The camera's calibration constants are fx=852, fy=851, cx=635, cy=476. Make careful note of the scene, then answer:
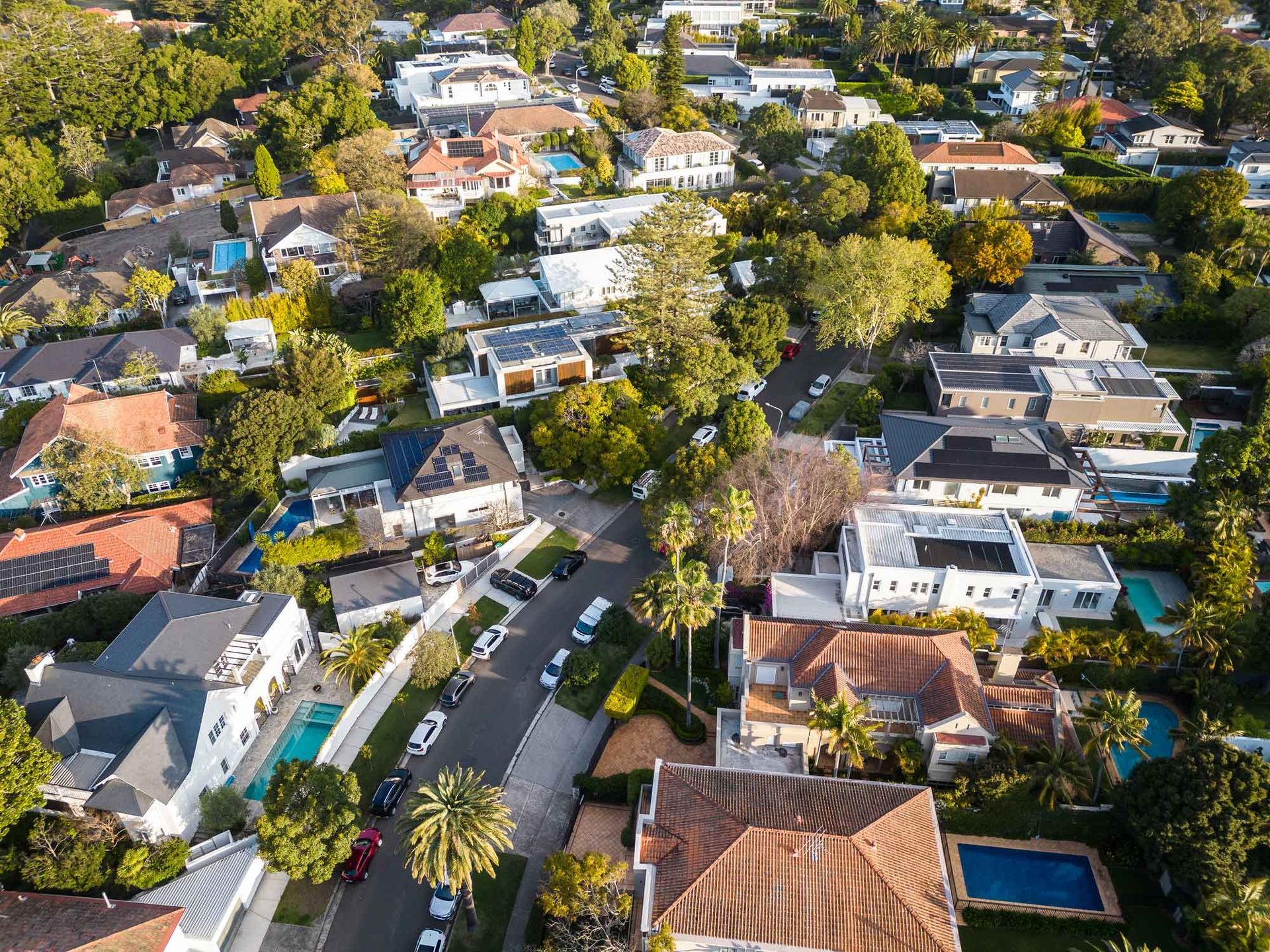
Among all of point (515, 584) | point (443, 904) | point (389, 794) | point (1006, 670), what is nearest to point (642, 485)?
point (515, 584)

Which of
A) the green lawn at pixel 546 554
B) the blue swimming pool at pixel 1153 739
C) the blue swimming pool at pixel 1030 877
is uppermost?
the green lawn at pixel 546 554

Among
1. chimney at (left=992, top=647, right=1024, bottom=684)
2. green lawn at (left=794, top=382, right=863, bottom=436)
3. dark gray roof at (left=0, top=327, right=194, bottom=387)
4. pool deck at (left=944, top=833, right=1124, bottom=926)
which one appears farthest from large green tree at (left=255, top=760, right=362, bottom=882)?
dark gray roof at (left=0, top=327, right=194, bottom=387)

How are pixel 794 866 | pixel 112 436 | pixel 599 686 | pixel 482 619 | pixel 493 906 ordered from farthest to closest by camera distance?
pixel 112 436, pixel 482 619, pixel 599 686, pixel 493 906, pixel 794 866

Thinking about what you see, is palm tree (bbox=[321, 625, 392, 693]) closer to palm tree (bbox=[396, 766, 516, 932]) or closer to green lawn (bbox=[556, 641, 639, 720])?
green lawn (bbox=[556, 641, 639, 720])

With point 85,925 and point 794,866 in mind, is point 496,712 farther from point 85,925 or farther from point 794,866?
point 85,925

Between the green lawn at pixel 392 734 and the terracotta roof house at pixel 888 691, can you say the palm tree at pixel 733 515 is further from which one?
the green lawn at pixel 392 734

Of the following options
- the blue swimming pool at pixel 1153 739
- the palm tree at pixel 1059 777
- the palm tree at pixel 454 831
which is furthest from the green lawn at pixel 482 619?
the blue swimming pool at pixel 1153 739

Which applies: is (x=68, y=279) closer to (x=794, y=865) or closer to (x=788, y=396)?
(x=788, y=396)
